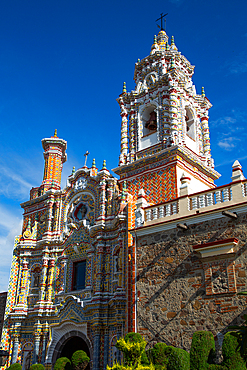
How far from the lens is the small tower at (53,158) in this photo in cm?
2344

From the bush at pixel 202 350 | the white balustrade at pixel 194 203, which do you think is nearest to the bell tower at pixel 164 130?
the white balustrade at pixel 194 203

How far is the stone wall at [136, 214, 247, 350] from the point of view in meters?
9.49

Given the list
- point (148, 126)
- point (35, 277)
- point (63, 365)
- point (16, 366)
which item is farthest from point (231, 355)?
point (35, 277)

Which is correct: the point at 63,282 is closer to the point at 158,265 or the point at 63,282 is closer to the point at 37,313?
the point at 37,313

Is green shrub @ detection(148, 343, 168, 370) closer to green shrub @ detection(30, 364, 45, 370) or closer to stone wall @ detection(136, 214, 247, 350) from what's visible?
stone wall @ detection(136, 214, 247, 350)

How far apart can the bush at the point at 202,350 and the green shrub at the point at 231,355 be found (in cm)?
47

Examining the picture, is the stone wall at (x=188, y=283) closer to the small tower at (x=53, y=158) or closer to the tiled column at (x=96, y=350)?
the tiled column at (x=96, y=350)

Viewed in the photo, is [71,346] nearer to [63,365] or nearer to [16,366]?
[63,365]

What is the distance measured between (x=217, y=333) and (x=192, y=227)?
271 cm

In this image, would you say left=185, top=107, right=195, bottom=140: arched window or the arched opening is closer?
the arched opening

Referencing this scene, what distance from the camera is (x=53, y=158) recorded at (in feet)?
79.4

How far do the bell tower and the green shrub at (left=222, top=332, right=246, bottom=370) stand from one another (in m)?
8.38

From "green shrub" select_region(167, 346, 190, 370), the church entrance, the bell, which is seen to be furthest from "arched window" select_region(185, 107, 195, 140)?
"green shrub" select_region(167, 346, 190, 370)

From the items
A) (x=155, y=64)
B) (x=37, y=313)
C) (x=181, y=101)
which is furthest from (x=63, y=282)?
(x=155, y=64)
